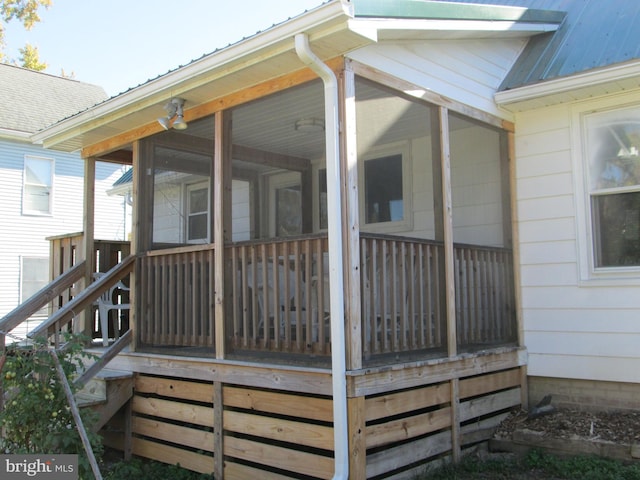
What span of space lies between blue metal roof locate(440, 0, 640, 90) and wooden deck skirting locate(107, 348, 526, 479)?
106 inches

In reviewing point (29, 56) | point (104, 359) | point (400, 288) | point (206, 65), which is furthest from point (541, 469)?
point (29, 56)

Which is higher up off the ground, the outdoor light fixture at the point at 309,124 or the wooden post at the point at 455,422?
the outdoor light fixture at the point at 309,124

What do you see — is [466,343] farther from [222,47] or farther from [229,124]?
[222,47]

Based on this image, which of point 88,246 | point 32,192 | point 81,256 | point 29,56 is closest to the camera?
point 88,246

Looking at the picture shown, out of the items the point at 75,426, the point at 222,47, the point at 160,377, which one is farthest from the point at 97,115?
the point at 75,426

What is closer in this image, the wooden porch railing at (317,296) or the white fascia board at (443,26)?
the white fascia board at (443,26)

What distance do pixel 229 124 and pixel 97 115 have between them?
1474mm

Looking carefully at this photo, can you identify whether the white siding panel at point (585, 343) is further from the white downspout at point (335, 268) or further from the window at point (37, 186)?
the window at point (37, 186)

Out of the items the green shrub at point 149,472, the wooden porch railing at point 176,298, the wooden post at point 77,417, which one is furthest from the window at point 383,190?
the wooden post at point 77,417

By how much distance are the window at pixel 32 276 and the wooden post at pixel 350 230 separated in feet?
42.4

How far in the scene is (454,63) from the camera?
5.48 meters

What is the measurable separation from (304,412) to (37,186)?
13.5 metres

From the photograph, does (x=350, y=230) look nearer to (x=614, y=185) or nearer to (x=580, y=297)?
(x=580, y=297)

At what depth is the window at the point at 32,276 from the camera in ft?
49.2
